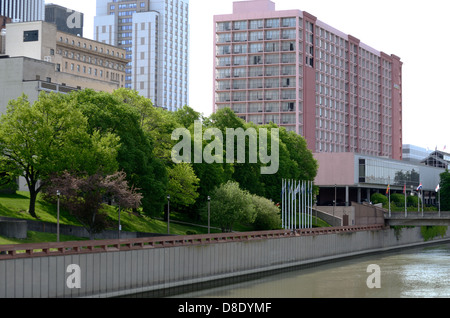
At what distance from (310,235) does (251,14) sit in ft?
366

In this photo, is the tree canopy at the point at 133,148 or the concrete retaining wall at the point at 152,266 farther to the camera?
the tree canopy at the point at 133,148

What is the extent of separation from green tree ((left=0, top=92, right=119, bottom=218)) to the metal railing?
10074 millimetres

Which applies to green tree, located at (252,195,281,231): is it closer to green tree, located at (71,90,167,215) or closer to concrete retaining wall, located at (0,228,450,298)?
concrete retaining wall, located at (0,228,450,298)

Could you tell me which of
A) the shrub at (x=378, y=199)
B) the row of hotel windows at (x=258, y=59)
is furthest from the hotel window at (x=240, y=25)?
the shrub at (x=378, y=199)

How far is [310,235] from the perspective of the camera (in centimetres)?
9050

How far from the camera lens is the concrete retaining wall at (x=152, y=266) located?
46219mm

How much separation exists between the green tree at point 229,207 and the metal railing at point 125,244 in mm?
6183

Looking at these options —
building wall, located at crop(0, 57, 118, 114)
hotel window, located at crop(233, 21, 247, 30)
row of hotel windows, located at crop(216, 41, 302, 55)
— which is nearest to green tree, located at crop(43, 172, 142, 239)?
building wall, located at crop(0, 57, 118, 114)

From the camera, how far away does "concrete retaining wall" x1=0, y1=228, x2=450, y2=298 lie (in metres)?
46.2

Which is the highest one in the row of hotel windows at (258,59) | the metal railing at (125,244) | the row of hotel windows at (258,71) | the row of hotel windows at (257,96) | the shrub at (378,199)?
the row of hotel windows at (258,59)

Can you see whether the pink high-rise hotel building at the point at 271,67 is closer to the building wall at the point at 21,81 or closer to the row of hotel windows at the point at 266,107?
the row of hotel windows at the point at 266,107

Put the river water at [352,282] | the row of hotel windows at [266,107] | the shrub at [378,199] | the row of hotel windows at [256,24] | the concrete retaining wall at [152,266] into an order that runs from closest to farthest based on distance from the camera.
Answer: the concrete retaining wall at [152,266] < the river water at [352,282] < the shrub at [378,199] < the row of hotel windows at [256,24] < the row of hotel windows at [266,107]

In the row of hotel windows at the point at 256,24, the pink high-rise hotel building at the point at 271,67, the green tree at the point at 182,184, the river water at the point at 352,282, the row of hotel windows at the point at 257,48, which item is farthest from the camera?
the pink high-rise hotel building at the point at 271,67

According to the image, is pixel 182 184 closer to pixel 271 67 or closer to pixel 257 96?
pixel 257 96
